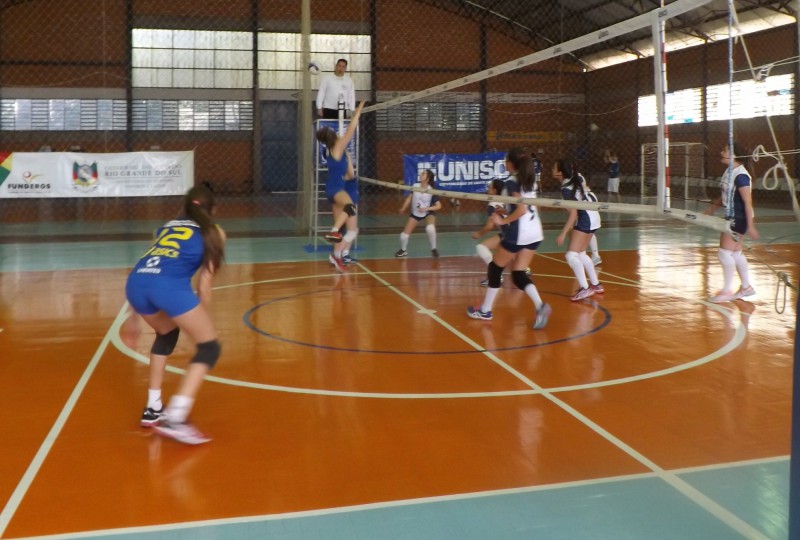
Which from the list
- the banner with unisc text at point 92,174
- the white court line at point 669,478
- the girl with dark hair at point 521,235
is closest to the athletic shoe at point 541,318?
the girl with dark hair at point 521,235

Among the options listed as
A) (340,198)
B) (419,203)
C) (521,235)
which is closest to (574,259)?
(521,235)

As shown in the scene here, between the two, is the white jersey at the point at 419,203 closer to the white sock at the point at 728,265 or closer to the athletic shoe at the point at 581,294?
the athletic shoe at the point at 581,294

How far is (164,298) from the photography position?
14.0 ft

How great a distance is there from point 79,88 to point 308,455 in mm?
27558

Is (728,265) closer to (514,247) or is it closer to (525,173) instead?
(514,247)

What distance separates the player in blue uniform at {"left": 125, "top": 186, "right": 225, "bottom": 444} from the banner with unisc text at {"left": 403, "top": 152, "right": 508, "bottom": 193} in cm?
1387

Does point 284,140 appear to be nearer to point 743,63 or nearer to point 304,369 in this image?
point 743,63

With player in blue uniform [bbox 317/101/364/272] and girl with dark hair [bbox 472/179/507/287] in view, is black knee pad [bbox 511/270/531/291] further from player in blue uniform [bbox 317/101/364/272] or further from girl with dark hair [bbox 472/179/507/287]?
player in blue uniform [bbox 317/101/364/272]

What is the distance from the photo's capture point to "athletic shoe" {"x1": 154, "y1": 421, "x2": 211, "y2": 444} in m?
4.36

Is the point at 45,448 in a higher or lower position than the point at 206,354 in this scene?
lower

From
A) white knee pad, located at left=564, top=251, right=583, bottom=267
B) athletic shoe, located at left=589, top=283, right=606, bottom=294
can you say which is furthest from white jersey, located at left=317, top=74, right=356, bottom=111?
athletic shoe, located at left=589, top=283, right=606, bottom=294

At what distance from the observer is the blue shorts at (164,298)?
14.0 feet

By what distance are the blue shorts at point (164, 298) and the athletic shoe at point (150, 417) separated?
72 centimetres

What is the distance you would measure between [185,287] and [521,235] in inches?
153
